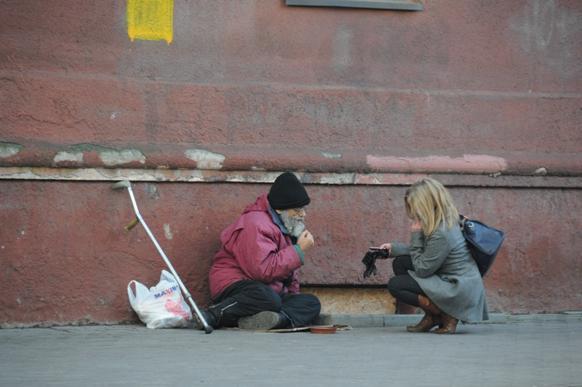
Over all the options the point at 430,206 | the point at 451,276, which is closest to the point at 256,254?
the point at 430,206

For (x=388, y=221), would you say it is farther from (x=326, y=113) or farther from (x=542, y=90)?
(x=542, y=90)

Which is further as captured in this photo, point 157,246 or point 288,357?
point 157,246

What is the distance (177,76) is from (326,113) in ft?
3.63

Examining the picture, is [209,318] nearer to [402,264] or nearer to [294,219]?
[294,219]

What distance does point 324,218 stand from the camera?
9148 millimetres

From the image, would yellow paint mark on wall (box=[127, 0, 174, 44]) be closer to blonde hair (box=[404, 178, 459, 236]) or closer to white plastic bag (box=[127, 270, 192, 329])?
white plastic bag (box=[127, 270, 192, 329])

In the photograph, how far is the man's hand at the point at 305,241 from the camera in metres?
8.45

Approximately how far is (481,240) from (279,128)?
173cm

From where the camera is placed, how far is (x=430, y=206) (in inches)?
324

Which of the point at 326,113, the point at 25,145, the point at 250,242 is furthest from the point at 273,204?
the point at 25,145

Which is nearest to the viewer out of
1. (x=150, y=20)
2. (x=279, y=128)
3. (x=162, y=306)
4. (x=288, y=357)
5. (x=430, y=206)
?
(x=288, y=357)

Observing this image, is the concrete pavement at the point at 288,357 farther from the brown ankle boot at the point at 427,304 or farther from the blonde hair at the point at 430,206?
the blonde hair at the point at 430,206

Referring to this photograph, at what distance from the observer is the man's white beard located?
856cm

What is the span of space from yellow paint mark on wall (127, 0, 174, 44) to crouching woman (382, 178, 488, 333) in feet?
6.87
